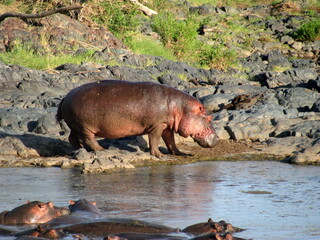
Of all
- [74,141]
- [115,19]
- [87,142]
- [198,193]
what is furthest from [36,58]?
[198,193]

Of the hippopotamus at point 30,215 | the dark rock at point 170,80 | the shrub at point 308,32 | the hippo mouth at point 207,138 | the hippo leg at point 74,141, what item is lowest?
the dark rock at point 170,80

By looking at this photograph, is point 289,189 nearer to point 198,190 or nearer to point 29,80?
point 198,190

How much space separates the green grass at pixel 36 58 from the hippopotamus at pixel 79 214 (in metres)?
12.6

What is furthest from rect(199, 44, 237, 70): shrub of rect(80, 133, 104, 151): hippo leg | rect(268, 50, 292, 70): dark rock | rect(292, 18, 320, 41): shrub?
rect(80, 133, 104, 151): hippo leg

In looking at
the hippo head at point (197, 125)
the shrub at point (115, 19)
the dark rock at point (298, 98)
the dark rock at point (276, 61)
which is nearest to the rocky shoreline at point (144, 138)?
the dark rock at point (298, 98)

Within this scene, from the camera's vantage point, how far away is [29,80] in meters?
15.4

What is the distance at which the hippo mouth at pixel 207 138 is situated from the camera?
9.52m

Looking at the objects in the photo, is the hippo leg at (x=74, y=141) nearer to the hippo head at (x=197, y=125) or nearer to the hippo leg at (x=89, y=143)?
the hippo leg at (x=89, y=143)

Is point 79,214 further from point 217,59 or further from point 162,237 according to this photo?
point 217,59

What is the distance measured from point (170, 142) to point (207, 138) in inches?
23.9

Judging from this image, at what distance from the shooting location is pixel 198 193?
6633 millimetres

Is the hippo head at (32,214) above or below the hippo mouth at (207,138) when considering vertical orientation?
above

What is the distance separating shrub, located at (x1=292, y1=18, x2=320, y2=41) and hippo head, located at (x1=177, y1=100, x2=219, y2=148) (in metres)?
22.4

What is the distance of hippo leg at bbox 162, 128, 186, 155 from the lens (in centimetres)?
948
